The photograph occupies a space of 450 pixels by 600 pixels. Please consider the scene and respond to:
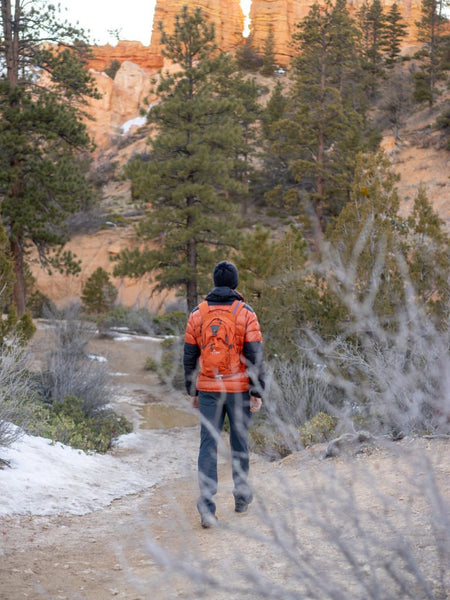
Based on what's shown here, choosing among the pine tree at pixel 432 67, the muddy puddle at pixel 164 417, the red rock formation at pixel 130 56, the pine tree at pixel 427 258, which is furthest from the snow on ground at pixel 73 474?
the red rock formation at pixel 130 56

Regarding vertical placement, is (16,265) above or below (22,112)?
below

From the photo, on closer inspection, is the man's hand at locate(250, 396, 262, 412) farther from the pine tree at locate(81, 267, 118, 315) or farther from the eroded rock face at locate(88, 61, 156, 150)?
the eroded rock face at locate(88, 61, 156, 150)

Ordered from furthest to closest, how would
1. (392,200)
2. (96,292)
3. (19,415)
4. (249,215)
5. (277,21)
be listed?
1. (277,21)
2. (249,215)
3. (96,292)
4. (392,200)
5. (19,415)

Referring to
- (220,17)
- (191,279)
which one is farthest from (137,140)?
(191,279)

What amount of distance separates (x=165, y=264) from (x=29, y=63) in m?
6.60

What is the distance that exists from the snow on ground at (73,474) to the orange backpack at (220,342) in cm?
66

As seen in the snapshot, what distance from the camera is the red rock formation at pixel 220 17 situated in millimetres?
71812

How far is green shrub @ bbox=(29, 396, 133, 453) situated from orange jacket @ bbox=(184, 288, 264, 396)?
2.86 m

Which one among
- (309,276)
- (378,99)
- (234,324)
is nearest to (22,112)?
(309,276)

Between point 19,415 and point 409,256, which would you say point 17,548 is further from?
point 409,256

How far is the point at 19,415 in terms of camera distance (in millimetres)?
6496

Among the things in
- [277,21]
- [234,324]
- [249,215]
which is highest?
[277,21]

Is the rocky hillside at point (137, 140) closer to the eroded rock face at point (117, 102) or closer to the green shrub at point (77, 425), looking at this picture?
the eroded rock face at point (117, 102)

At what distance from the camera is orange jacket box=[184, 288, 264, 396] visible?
4402 millimetres
